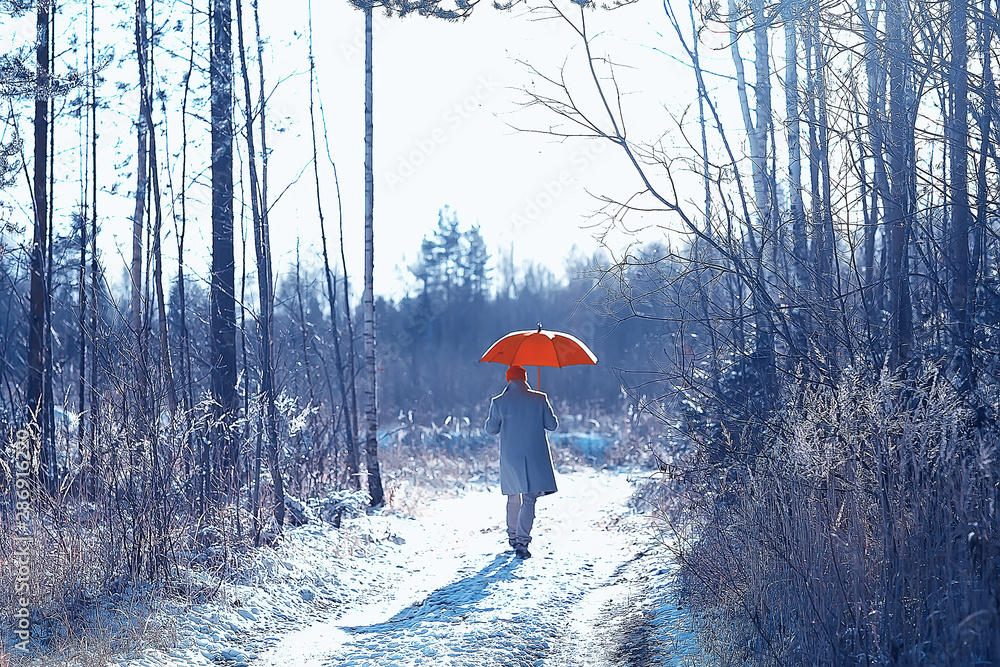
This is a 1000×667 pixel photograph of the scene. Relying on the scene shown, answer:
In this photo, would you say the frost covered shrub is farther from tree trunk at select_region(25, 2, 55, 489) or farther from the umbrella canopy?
Answer: tree trunk at select_region(25, 2, 55, 489)

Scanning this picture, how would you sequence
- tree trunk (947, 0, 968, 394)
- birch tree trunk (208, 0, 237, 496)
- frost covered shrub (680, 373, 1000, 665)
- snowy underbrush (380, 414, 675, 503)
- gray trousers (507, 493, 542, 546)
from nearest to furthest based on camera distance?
frost covered shrub (680, 373, 1000, 665) < tree trunk (947, 0, 968, 394) < gray trousers (507, 493, 542, 546) < birch tree trunk (208, 0, 237, 496) < snowy underbrush (380, 414, 675, 503)

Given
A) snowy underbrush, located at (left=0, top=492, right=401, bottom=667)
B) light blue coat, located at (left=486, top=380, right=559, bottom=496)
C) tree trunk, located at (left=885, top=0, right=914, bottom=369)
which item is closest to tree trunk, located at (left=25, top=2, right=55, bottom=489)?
snowy underbrush, located at (left=0, top=492, right=401, bottom=667)

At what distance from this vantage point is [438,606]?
659 cm

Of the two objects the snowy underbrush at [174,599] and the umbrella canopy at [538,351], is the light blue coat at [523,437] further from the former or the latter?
the snowy underbrush at [174,599]

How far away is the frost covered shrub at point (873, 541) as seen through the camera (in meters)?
3.60

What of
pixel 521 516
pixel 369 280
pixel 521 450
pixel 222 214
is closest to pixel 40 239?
pixel 222 214

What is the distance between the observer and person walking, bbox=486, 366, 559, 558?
8.44 m

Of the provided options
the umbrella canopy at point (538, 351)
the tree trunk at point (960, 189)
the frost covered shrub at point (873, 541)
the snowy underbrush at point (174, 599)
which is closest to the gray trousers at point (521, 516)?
the umbrella canopy at point (538, 351)

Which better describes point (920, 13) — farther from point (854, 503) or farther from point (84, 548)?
A: point (84, 548)

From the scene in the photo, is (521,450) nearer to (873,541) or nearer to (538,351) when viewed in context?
(538,351)

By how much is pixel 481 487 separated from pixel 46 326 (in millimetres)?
8455

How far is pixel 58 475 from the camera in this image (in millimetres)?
9125

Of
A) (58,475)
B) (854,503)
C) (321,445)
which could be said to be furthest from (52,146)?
(854,503)

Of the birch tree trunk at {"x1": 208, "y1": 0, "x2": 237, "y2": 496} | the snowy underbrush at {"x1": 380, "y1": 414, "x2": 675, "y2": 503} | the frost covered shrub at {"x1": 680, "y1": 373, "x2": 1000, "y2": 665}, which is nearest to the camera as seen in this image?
the frost covered shrub at {"x1": 680, "y1": 373, "x2": 1000, "y2": 665}
